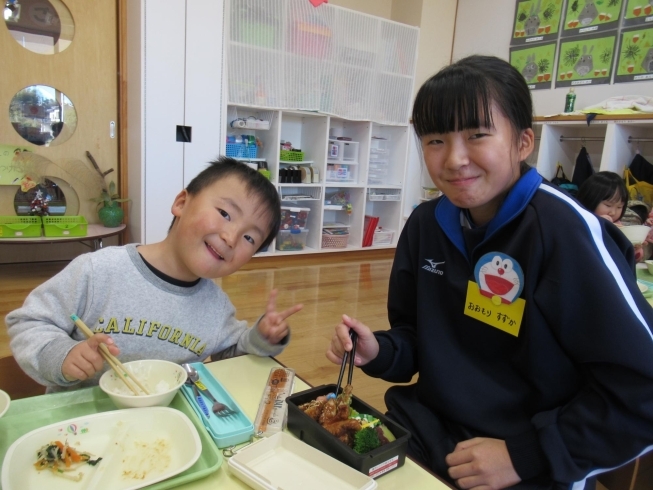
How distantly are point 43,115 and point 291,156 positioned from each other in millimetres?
1778

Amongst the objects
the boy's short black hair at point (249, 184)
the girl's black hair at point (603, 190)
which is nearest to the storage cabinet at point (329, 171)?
the girl's black hair at point (603, 190)

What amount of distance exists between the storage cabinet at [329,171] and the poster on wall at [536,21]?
4.11ft

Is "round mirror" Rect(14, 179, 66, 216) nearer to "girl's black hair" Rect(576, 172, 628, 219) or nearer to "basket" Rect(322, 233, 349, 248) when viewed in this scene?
"basket" Rect(322, 233, 349, 248)

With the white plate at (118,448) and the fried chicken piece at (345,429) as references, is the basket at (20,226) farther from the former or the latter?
the fried chicken piece at (345,429)

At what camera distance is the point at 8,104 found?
3.01 m

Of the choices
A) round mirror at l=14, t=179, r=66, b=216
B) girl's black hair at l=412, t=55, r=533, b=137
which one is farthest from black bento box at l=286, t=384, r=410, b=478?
round mirror at l=14, t=179, r=66, b=216

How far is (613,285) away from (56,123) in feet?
11.4

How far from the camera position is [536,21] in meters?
3.89

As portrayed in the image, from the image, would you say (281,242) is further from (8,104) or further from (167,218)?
(8,104)

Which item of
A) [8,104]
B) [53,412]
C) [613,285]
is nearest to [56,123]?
[8,104]

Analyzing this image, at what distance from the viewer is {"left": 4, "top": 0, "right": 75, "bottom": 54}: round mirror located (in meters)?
2.94

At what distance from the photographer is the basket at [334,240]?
4145mm

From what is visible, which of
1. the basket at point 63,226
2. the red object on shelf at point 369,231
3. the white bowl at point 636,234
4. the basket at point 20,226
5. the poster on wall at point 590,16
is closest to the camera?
the white bowl at point 636,234

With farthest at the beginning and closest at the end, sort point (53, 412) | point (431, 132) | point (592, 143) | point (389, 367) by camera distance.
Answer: point (592, 143), point (389, 367), point (431, 132), point (53, 412)
